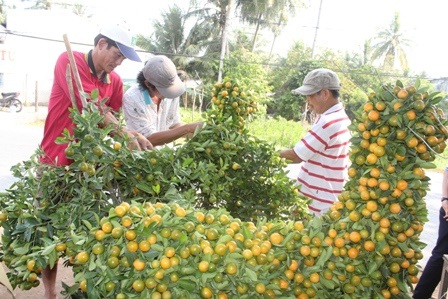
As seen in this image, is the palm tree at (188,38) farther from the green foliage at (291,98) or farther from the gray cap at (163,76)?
the gray cap at (163,76)

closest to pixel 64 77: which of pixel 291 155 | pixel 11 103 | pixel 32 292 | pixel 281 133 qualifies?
pixel 291 155

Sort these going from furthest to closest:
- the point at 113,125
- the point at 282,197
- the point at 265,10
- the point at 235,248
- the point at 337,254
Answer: the point at 265,10
the point at 282,197
the point at 113,125
the point at 337,254
the point at 235,248

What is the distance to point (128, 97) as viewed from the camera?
2512 mm

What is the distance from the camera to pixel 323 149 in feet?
7.92

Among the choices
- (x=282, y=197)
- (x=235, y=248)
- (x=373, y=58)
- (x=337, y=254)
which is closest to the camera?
(x=235, y=248)

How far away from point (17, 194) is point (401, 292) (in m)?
1.54

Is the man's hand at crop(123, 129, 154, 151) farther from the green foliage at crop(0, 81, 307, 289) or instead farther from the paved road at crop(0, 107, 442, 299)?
the paved road at crop(0, 107, 442, 299)

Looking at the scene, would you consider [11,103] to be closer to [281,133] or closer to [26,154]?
[26,154]

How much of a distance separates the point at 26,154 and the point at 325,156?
736 centimetres

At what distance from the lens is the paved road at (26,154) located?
4.90 meters

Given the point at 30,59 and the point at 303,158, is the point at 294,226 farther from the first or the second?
the point at 30,59

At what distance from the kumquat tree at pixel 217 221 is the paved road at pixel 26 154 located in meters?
1.34

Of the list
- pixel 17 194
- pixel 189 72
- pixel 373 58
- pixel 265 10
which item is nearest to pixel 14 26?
pixel 189 72

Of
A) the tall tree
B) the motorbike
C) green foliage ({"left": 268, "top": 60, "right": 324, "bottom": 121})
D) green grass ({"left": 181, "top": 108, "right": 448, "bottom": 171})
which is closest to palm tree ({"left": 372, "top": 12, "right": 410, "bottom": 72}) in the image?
the tall tree
